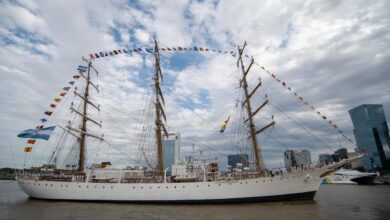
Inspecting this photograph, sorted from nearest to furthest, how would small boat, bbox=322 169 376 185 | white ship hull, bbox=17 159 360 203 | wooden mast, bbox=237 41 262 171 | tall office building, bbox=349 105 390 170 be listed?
1. white ship hull, bbox=17 159 360 203
2. wooden mast, bbox=237 41 262 171
3. small boat, bbox=322 169 376 185
4. tall office building, bbox=349 105 390 170

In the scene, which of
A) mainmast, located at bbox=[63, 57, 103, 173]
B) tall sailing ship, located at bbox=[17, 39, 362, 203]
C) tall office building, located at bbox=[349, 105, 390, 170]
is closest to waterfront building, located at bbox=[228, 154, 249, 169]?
tall sailing ship, located at bbox=[17, 39, 362, 203]

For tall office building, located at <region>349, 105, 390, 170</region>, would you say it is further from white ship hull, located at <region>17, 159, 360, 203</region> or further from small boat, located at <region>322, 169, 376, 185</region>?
white ship hull, located at <region>17, 159, 360, 203</region>

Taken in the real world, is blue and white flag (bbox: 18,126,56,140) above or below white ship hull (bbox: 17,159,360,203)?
above

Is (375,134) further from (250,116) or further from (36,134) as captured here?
(36,134)

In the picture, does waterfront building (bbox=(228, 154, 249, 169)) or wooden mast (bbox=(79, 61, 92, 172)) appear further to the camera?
wooden mast (bbox=(79, 61, 92, 172))

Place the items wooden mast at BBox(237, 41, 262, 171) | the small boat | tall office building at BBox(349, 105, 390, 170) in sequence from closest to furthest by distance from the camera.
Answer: wooden mast at BBox(237, 41, 262, 171) → the small boat → tall office building at BBox(349, 105, 390, 170)

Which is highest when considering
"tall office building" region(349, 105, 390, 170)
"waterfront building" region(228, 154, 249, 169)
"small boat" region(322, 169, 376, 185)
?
"tall office building" region(349, 105, 390, 170)

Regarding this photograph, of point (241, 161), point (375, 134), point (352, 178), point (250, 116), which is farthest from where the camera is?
point (375, 134)

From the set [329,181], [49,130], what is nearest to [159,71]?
[49,130]

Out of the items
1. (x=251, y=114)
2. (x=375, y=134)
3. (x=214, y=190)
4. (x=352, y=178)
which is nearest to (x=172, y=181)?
(x=214, y=190)

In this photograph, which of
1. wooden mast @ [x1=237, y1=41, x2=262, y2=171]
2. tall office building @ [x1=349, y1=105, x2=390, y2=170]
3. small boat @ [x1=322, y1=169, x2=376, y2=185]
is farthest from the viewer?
tall office building @ [x1=349, y1=105, x2=390, y2=170]

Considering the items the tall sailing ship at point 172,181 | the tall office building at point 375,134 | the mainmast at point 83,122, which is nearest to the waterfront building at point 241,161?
the tall sailing ship at point 172,181

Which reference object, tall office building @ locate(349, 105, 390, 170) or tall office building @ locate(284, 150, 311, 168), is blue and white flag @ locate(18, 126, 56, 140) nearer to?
tall office building @ locate(284, 150, 311, 168)

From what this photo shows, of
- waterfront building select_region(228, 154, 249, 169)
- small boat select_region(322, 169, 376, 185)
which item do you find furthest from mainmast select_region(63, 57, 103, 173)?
small boat select_region(322, 169, 376, 185)
